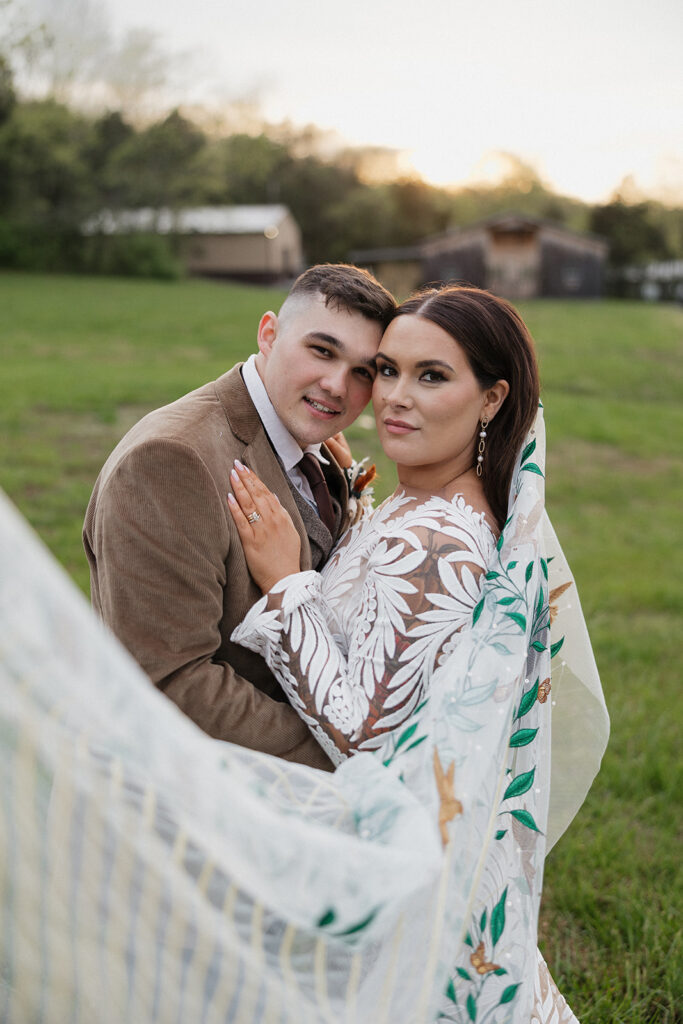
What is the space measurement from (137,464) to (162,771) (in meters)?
0.92

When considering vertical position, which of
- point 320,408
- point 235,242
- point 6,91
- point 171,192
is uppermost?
point 6,91

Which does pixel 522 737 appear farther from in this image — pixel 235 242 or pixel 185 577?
pixel 235 242

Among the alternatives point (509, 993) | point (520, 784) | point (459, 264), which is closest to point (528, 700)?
point (520, 784)

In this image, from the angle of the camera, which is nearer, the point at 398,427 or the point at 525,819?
the point at 525,819

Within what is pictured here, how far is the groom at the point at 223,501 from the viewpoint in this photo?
6.64 ft

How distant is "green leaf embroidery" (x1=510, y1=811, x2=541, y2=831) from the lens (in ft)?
7.16

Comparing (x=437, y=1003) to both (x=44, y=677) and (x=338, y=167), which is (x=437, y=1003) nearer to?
(x=44, y=677)

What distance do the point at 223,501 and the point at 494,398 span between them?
0.86 m

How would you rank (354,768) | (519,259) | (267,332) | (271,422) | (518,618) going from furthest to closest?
(519,259)
(267,332)
(271,422)
(518,618)
(354,768)

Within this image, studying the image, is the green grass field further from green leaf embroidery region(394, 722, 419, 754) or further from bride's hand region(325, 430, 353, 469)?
bride's hand region(325, 430, 353, 469)

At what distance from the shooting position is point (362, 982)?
1585 millimetres

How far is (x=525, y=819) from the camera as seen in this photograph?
219 centimetres

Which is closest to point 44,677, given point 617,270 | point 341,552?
point 341,552

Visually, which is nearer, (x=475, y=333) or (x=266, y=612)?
(x=266, y=612)
